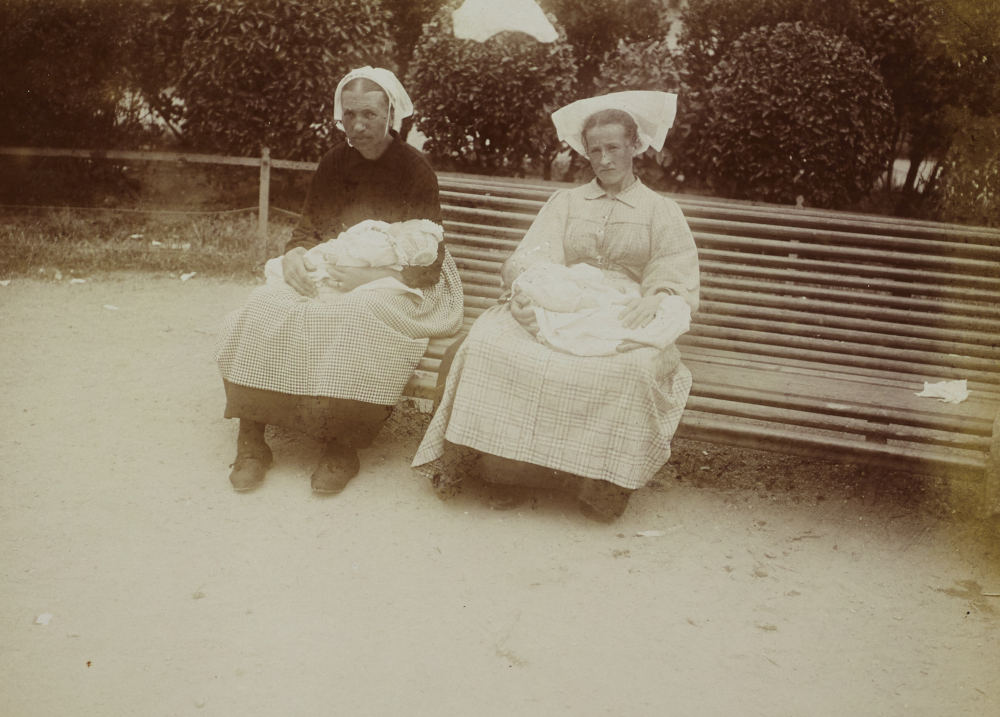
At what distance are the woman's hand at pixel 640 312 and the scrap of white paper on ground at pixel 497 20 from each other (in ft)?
14.6

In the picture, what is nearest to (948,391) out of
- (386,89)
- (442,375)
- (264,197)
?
(442,375)

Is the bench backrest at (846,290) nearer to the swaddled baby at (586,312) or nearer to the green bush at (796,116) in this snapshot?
the swaddled baby at (586,312)

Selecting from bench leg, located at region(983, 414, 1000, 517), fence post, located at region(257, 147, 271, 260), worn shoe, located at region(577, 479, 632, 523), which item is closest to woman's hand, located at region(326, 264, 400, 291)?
worn shoe, located at region(577, 479, 632, 523)

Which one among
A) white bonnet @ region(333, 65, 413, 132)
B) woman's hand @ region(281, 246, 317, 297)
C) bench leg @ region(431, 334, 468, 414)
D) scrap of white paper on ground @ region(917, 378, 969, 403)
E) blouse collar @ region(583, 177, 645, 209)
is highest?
white bonnet @ region(333, 65, 413, 132)

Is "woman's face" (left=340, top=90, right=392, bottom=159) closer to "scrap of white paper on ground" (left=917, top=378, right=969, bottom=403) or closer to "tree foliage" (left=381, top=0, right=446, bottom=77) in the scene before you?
"scrap of white paper on ground" (left=917, top=378, right=969, bottom=403)

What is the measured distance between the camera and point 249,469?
13.1 feet

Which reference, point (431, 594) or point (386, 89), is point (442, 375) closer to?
point (431, 594)

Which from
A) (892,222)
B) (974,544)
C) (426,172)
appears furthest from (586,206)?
(974,544)

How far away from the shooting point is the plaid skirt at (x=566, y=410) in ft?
12.1

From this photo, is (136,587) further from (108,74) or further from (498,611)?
(108,74)

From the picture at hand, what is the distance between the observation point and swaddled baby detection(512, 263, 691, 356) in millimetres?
3771

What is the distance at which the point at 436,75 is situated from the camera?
784 centimetres

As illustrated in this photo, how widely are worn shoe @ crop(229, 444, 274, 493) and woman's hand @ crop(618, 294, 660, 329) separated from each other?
1.62 m

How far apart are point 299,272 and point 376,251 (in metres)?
0.36
